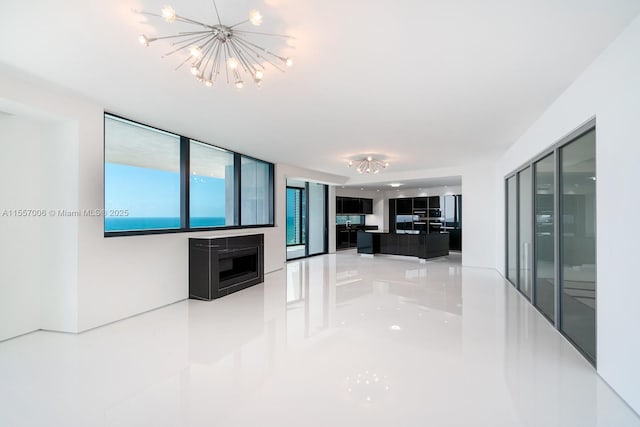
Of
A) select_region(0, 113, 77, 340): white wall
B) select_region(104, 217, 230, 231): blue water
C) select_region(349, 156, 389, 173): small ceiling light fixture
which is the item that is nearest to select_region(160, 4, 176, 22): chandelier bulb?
select_region(0, 113, 77, 340): white wall

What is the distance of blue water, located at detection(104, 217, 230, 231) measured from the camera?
4281mm

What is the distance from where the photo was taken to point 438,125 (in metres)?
4.68

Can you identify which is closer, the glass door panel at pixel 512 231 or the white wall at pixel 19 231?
the white wall at pixel 19 231

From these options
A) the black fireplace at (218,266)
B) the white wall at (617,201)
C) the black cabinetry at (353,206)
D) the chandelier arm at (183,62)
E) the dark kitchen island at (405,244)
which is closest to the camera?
the white wall at (617,201)

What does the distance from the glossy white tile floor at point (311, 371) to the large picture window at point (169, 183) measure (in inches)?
55.9

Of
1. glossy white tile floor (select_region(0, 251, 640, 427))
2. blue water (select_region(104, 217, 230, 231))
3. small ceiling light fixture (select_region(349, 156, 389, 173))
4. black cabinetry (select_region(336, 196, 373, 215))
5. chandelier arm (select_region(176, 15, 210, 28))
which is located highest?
chandelier arm (select_region(176, 15, 210, 28))

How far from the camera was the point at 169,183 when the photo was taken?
5.20m

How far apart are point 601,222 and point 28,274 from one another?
582 cm

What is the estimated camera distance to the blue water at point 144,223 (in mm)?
4281

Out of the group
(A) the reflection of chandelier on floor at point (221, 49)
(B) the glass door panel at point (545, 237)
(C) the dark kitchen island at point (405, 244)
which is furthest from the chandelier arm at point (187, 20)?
(C) the dark kitchen island at point (405, 244)

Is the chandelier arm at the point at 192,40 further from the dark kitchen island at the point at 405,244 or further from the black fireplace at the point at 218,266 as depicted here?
the dark kitchen island at the point at 405,244

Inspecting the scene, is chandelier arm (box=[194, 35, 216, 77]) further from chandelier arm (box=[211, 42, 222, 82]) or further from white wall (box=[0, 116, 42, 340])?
white wall (box=[0, 116, 42, 340])

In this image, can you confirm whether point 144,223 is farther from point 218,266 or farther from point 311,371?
point 311,371

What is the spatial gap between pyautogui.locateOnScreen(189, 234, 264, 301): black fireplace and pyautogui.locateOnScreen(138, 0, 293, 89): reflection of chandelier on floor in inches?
116
